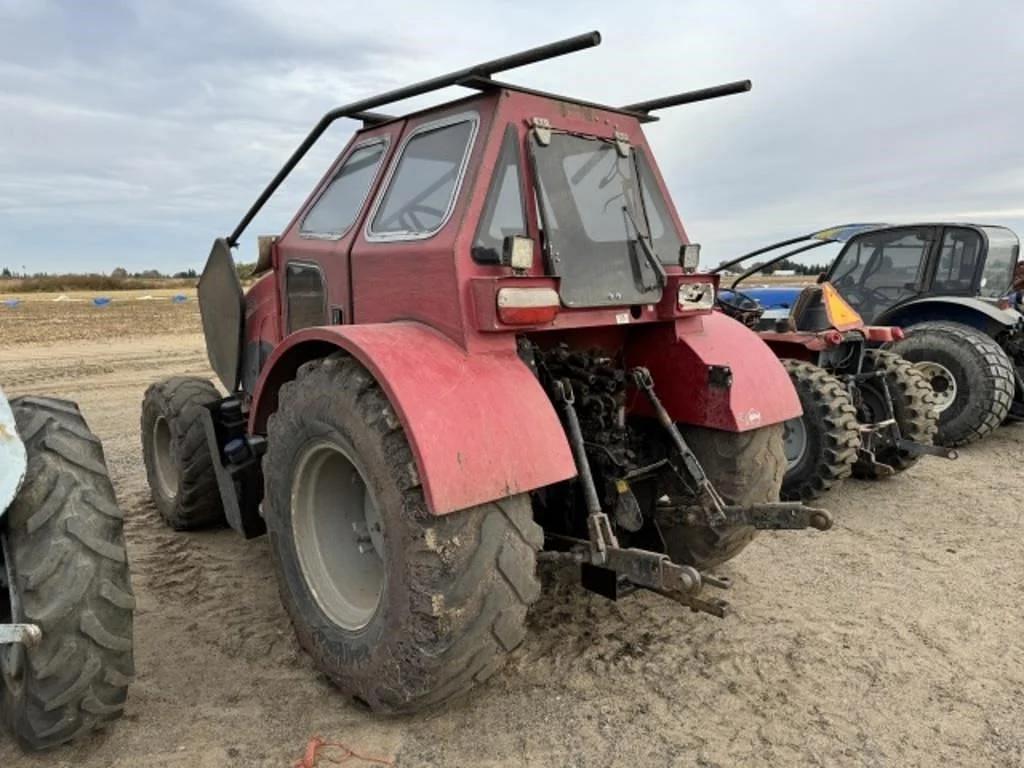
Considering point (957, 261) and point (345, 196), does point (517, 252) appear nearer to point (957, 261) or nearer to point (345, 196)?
point (345, 196)

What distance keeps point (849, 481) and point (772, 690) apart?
11.3ft

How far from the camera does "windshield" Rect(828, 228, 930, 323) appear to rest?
7.94 metres

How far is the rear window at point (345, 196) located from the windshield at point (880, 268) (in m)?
6.04

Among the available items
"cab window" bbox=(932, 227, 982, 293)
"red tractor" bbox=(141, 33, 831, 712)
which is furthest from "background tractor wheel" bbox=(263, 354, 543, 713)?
"cab window" bbox=(932, 227, 982, 293)

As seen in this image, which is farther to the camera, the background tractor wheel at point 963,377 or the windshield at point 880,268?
the windshield at point 880,268

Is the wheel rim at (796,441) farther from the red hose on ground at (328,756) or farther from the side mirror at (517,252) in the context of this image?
the red hose on ground at (328,756)

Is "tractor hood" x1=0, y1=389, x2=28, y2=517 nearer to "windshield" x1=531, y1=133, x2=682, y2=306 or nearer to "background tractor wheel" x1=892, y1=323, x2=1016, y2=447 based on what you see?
"windshield" x1=531, y1=133, x2=682, y2=306

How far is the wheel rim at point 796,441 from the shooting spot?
5.41 meters

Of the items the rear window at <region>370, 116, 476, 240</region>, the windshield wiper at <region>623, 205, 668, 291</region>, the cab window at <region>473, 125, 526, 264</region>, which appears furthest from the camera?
the windshield wiper at <region>623, 205, 668, 291</region>

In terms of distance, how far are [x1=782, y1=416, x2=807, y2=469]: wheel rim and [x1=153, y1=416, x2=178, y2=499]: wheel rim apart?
403 centimetres

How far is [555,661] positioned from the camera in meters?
3.27

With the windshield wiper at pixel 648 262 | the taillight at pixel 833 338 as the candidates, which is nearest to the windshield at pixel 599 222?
the windshield wiper at pixel 648 262

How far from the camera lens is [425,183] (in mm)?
3336

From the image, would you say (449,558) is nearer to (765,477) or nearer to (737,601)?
(765,477)
